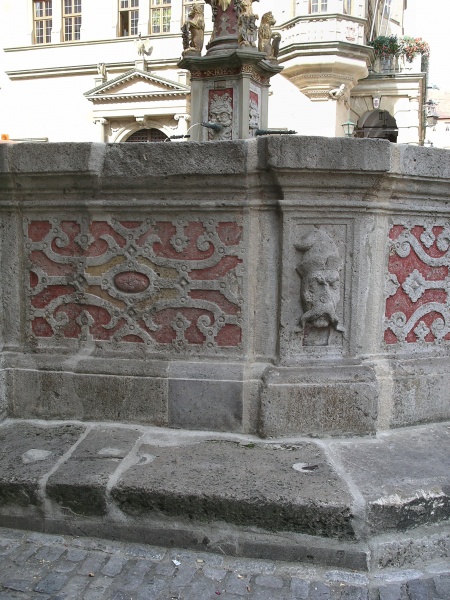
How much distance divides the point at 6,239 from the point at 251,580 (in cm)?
197

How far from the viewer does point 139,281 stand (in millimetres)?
2770

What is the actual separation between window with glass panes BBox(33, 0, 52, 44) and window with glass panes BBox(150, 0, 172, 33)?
14.5 feet

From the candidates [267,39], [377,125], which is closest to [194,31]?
[267,39]

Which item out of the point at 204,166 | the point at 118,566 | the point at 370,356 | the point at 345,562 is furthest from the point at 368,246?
the point at 118,566

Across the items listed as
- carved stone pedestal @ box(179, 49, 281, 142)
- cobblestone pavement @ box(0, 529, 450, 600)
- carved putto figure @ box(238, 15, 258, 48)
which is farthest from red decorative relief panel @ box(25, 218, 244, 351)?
carved putto figure @ box(238, 15, 258, 48)

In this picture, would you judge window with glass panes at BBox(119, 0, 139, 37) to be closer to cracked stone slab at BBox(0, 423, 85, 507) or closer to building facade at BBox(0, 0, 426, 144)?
building facade at BBox(0, 0, 426, 144)

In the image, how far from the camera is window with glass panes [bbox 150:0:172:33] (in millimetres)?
20359

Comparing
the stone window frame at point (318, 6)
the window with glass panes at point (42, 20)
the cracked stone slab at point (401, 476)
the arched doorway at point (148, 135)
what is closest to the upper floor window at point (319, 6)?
the stone window frame at point (318, 6)

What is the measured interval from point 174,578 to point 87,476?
1.75 feet

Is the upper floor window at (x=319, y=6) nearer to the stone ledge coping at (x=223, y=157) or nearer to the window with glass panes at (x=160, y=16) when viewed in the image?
the window with glass panes at (x=160, y=16)

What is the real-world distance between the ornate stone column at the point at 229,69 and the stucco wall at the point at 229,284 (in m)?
8.58

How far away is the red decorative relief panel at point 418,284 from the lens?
277 cm

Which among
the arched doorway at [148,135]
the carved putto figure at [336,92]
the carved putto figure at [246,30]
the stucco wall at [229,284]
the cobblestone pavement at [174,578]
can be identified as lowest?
the cobblestone pavement at [174,578]

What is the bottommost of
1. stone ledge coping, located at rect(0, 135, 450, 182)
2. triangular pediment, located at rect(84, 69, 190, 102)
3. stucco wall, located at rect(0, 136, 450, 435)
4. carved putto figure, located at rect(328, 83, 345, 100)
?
stucco wall, located at rect(0, 136, 450, 435)
